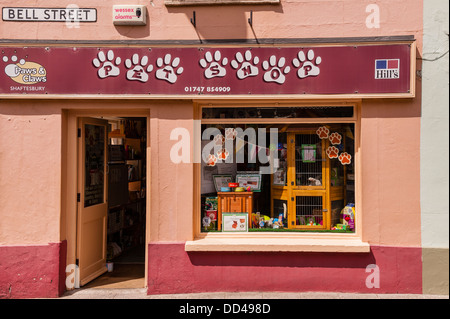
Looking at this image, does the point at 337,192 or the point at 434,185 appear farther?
the point at 337,192

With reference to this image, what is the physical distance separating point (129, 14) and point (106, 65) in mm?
839

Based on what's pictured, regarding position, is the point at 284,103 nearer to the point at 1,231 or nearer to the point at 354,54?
the point at 354,54

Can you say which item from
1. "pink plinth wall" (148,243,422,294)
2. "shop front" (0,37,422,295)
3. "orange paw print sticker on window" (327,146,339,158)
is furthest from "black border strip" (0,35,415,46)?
"pink plinth wall" (148,243,422,294)

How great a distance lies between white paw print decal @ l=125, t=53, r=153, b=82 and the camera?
5.53m

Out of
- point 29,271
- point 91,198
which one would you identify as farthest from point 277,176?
point 29,271

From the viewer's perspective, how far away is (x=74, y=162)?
581cm

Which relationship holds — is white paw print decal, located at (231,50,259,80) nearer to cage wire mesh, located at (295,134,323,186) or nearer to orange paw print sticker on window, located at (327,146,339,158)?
cage wire mesh, located at (295,134,323,186)

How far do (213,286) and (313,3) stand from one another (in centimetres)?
451

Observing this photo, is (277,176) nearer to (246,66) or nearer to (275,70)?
(275,70)

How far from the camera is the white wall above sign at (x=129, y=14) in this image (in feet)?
18.1

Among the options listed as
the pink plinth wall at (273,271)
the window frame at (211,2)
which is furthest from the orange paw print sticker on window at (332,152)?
the window frame at (211,2)

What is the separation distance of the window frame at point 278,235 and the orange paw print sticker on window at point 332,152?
306 mm

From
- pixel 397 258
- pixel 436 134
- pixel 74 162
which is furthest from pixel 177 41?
pixel 397 258

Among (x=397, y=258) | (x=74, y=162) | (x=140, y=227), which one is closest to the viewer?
(x=397, y=258)
